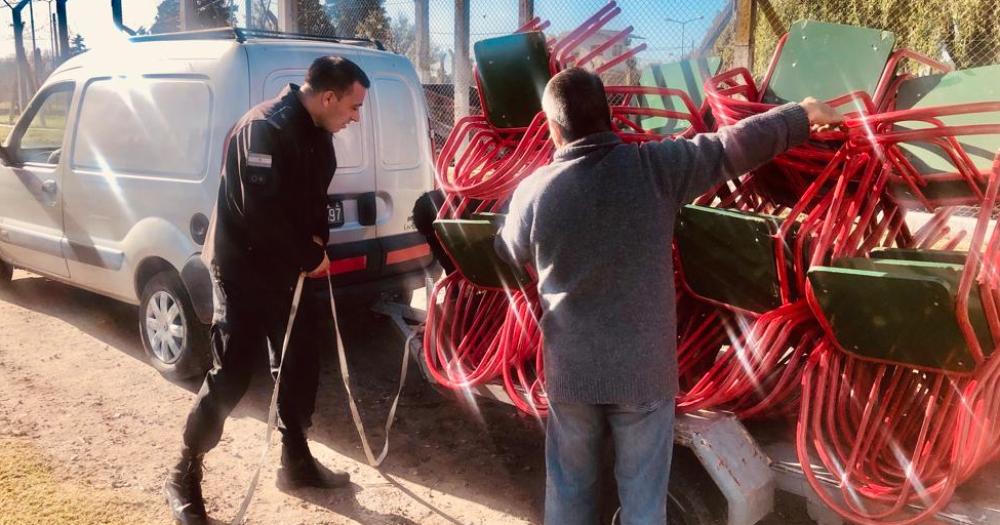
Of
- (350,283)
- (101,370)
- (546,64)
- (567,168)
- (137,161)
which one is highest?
(546,64)

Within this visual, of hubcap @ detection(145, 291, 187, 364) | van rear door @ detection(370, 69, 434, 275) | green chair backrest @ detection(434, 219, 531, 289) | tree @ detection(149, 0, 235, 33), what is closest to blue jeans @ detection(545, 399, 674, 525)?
green chair backrest @ detection(434, 219, 531, 289)

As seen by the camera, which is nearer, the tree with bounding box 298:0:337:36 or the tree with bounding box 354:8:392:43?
the tree with bounding box 354:8:392:43

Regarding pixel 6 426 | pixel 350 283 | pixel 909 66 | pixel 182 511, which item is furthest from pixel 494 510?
pixel 909 66

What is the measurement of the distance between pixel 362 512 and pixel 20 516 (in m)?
1.33

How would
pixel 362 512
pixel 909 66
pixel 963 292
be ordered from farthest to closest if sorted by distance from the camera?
pixel 909 66 < pixel 362 512 < pixel 963 292

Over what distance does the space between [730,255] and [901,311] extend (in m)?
0.56

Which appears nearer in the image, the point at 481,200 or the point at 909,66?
the point at 481,200

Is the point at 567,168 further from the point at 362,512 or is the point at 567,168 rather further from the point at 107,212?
the point at 107,212

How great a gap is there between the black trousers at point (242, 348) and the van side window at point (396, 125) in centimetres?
164

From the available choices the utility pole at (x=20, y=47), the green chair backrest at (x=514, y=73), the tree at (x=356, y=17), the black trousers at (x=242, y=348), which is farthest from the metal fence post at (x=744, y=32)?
the utility pole at (x=20, y=47)

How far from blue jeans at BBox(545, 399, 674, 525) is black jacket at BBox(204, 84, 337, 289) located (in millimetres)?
1308

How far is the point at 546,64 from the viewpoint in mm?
3191

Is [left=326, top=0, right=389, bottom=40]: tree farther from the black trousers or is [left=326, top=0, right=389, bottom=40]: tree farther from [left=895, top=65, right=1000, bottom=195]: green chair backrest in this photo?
[left=895, top=65, right=1000, bottom=195]: green chair backrest

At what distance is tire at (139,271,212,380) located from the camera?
4340 mm
